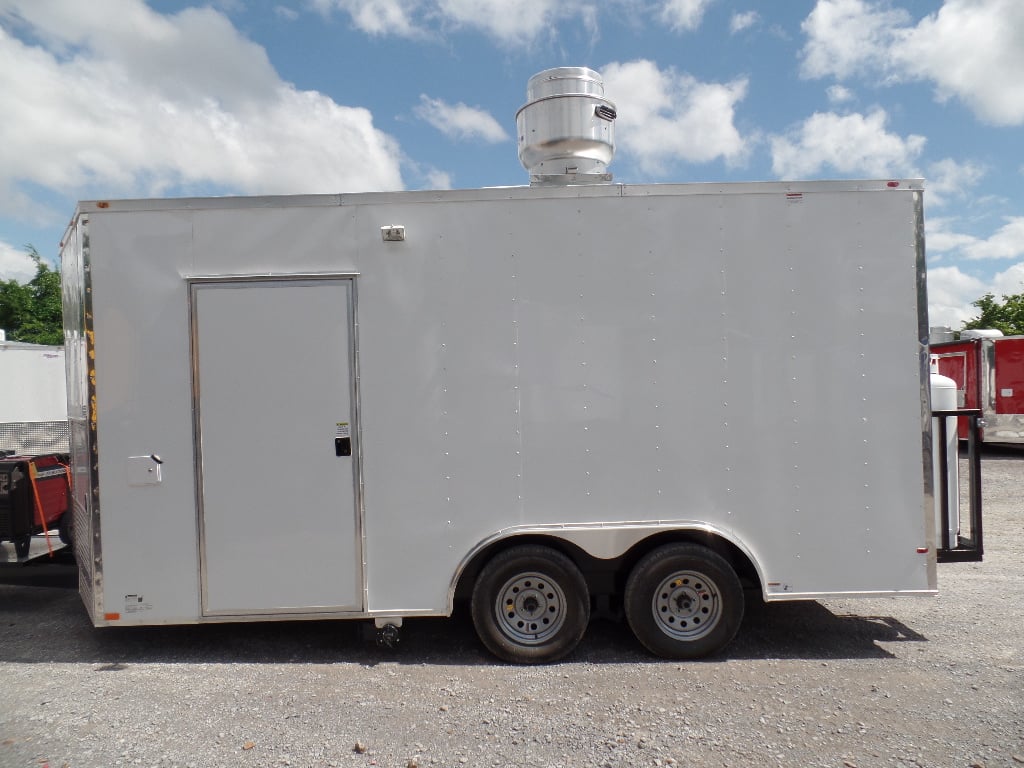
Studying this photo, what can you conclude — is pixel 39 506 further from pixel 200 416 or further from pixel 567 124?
pixel 567 124

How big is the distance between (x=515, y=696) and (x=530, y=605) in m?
0.56

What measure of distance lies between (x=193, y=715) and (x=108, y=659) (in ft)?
3.59

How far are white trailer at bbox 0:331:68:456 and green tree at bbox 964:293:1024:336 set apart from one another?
123 ft

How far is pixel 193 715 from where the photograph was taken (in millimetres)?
3508

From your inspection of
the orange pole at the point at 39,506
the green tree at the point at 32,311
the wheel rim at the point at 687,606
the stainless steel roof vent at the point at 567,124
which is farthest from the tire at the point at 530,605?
the green tree at the point at 32,311

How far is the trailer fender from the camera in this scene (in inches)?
154

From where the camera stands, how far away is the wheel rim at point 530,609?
13.1 ft

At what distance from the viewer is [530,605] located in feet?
13.3

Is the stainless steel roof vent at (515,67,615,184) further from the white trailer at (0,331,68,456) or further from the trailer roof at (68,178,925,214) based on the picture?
the white trailer at (0,331,68,456)

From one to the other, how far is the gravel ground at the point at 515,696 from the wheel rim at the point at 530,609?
21 cm

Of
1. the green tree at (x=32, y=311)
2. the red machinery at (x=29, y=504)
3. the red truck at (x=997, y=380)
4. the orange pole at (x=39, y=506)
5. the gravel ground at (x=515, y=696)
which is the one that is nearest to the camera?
the gravel ground at (x=515, y=696)

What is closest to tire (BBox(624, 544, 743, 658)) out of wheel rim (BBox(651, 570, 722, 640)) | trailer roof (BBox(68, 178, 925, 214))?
wheel rim (BBox(651, 570, 722, 640))

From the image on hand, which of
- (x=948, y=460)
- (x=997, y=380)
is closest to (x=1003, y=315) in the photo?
(x=997, y=380)

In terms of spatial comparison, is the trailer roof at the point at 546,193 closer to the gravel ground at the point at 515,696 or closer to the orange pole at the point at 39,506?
the orange pole at the point at 39,506
